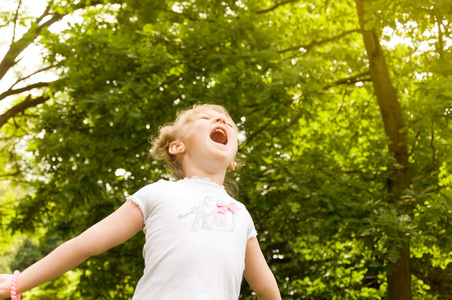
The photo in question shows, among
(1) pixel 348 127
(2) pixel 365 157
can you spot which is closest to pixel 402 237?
(2) pixel 365 157

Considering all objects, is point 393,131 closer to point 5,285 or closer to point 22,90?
point 5,285

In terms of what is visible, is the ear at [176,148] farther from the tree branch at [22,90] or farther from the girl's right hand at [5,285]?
the tree branch at [22,90]

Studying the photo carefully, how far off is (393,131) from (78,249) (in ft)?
19.1

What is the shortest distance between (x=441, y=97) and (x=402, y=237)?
1.32 metres

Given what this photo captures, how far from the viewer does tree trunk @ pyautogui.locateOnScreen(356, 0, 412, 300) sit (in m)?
6.50

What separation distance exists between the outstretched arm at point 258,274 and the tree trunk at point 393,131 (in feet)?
14.4

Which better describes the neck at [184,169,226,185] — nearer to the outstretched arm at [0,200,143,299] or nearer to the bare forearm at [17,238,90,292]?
the outstretched arm at [0,200,143,299]

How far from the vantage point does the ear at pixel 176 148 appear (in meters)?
2.20

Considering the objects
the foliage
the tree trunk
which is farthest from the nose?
the tree trunk

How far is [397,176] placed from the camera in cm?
675

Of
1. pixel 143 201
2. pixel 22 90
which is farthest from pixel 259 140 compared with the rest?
pixel 22 90

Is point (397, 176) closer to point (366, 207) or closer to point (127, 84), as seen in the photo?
point (366, 207)

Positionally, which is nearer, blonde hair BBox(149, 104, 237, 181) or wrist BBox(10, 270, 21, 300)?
wrist BBox(10, 270, 21, 300)

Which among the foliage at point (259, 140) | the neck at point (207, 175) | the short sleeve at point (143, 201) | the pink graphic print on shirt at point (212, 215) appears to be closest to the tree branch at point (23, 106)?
the foliage at point (259, 140)
